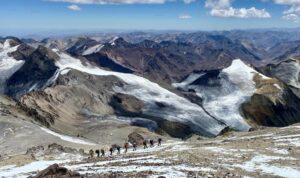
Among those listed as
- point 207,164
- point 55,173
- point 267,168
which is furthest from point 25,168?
point 267,168

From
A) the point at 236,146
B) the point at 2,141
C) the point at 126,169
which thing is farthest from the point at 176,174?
the point at 2,141

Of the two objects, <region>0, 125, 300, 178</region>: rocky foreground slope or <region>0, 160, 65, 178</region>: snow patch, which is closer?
<region>0, 125, 300, 178</region>: rocky foreground slope

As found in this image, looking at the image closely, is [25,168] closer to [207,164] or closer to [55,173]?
[55,173]

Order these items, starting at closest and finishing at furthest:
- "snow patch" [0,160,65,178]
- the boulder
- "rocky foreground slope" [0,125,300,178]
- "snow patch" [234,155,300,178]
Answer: the boulder
"rocky foreground slope" [0,125,300,178]
"snow patch" [234,155,300,178]
"snow patch" [0,160,65,178]

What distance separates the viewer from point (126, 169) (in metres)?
40.2

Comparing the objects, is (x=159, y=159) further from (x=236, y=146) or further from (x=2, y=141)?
(x=2, y=141)

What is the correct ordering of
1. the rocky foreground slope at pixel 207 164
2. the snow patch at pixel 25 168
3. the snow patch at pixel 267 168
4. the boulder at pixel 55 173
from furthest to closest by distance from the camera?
the snow patch at pixel 25 168 → the snow patch at pixel 267 168 → the rocky foreground slope at pixel 207 164 → the boulder at pixel 55 173

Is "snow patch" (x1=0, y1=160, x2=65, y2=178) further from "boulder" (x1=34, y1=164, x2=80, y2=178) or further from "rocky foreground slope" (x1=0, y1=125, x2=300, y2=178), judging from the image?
"boulder" (x1=34, y1=164, x2=80, y2=178)

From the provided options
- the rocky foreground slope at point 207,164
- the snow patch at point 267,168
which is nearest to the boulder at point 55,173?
the rocky foreground slope at point 207,164

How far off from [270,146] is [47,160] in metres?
26.5

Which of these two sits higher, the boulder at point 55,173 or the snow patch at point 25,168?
the boulder at point 55,173

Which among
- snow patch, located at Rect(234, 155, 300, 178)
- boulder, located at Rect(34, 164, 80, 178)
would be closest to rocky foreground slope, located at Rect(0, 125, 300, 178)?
snow patch, located at Rect(234, 155, 300, 178)

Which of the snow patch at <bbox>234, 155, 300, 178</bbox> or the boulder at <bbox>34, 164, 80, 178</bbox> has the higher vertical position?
the boulder at <bbox>34, 164, 80, 178</bbox>

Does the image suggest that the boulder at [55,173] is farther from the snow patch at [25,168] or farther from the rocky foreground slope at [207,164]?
the snow patch at [25,168]
